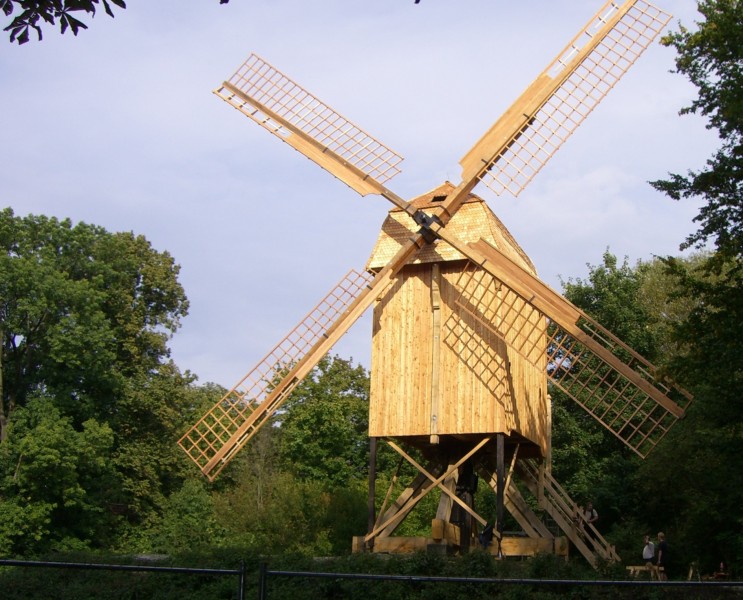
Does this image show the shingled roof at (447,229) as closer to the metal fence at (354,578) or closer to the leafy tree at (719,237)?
the leafy tree at (719,237)

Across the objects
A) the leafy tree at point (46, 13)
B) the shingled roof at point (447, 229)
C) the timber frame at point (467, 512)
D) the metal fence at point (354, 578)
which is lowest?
the metal fence at point (354, 578)

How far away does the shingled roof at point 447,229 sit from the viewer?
20500 millimetres

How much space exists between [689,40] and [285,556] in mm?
11130

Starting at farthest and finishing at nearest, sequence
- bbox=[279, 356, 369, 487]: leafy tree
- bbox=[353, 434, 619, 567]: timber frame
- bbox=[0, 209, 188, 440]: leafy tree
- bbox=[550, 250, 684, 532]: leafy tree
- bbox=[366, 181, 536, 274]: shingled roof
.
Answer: bbox=[279, 356, 369, 487]: leafy tree → bbox=[0, 209, 188, 440]: leafy tree → bbox=[550, 250, 684, 532]: leafy tree → bbox=[366, 181, 536, 274]: shingled roof → bbox=[353, 434, 619, 567]: timber frame

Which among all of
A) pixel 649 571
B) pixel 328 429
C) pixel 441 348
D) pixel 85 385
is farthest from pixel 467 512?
pixel 328 429

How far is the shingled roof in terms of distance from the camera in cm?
2050

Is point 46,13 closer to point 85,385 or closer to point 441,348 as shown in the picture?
point 441,348

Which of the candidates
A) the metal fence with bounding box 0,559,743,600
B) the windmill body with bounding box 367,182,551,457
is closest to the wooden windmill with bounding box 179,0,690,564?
the windmill body with bounding box 367,182,551,457

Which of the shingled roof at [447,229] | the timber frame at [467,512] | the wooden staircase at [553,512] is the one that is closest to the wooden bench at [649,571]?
the timber frame at [467,512]

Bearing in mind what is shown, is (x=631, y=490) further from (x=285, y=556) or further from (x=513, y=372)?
(x=285, y=556)

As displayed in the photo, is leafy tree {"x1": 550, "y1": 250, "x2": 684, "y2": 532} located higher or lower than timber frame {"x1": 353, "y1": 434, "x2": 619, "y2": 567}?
higher

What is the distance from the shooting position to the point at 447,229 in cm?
2047

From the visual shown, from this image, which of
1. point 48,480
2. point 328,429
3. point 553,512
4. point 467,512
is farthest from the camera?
point 328,429

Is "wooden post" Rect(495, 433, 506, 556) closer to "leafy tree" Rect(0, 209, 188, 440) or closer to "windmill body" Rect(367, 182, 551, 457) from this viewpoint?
"windmill body" Rect(367, 182, 551, 457)
